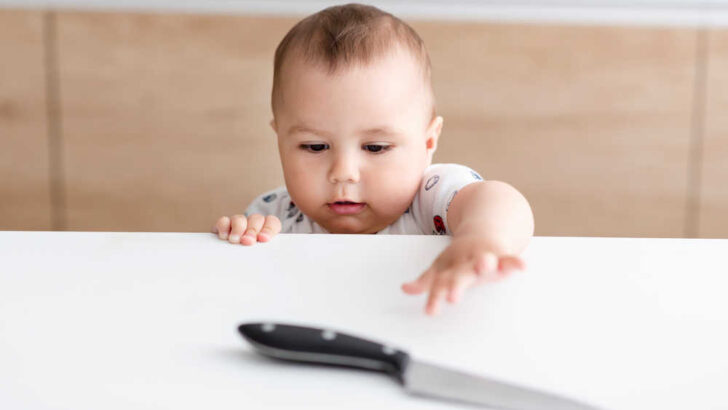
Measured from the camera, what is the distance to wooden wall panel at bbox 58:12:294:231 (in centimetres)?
188

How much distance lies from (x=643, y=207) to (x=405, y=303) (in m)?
1.64

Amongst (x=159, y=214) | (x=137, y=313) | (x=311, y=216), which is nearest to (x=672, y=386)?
(x=137, y=313)

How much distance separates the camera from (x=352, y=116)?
0.95 meters

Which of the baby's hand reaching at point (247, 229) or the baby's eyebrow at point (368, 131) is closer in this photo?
the baby's hand reaching at point (247, 229)

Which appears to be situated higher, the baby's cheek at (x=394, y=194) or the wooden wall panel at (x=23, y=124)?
the wooden wall panel at (x=23, y=124)

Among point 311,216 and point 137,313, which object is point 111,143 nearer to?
Answer: point 311,216

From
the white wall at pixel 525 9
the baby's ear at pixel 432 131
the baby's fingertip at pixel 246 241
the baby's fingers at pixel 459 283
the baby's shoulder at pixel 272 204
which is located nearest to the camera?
the baby's fingers at pixel 459 283

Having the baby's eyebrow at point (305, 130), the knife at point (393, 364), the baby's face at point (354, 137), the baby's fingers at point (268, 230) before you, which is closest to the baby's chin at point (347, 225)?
the baby's face at point (354, 137)

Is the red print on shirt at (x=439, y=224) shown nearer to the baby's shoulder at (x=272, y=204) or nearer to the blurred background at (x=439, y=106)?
the baby's shoulder at (x=272, y=204)

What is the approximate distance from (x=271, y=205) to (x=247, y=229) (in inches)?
22.0

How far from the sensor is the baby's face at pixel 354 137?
37.6 inches

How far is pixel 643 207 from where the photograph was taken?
197 cm

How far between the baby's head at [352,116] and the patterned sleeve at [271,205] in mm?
195

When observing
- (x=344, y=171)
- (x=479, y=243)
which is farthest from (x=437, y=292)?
(x=344, y=171)
